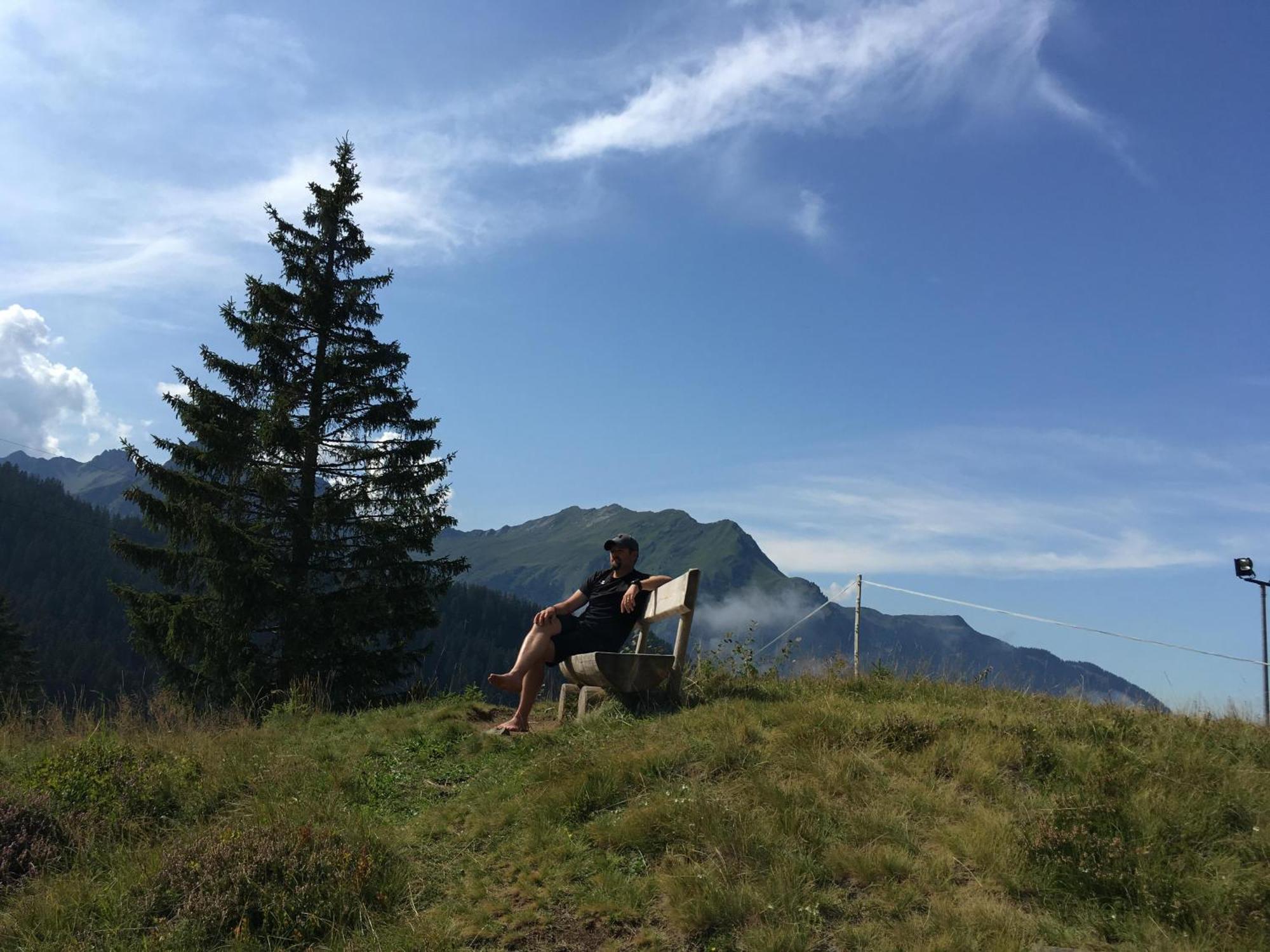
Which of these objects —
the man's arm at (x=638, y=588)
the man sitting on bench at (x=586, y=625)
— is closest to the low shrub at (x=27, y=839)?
the man sitting on bench at (x=586, y=625)

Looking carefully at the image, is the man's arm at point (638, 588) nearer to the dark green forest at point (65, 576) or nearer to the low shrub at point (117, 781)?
the low shrub at point (117, 781)

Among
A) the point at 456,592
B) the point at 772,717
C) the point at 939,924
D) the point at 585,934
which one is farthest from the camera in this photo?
the point at 456,592

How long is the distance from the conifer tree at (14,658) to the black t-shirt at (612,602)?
99.8 ft

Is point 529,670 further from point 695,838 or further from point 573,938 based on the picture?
point 573,938

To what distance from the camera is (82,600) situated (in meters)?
134

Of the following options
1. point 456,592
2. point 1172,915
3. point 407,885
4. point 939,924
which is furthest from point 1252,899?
point 456,592

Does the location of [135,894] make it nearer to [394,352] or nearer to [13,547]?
[394,352]

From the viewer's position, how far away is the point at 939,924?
3.82m

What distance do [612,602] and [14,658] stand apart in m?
33.8

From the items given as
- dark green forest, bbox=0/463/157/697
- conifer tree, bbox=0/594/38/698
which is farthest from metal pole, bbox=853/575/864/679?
dark green forest, bbox=0/463/157/697

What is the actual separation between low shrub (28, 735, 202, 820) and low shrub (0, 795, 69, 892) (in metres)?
0.20

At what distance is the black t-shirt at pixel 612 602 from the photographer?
8.13 m

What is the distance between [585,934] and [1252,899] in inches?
121

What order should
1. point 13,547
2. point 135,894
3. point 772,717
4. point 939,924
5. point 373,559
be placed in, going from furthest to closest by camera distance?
point 13,547, point 373,559, point 772,717, point 135,894, point 939,924
